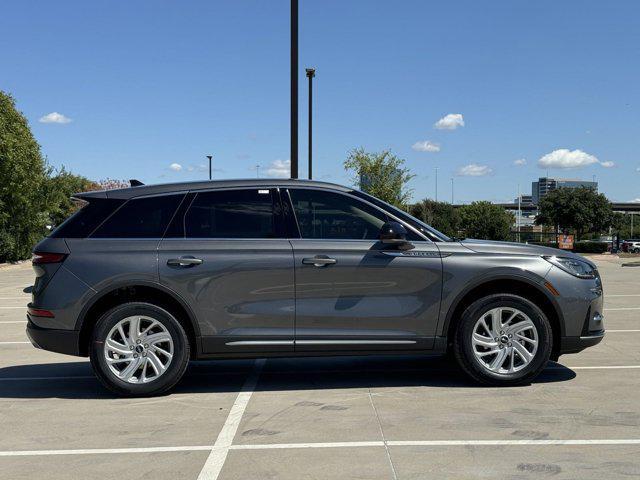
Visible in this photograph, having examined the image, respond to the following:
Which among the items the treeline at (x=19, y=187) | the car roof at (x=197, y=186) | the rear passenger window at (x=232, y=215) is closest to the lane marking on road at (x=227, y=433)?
the rear passenger window at (x=232, y=215)

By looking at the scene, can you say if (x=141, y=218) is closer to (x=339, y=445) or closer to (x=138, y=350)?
(x=138, y=350)

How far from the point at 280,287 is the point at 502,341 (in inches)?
80.3


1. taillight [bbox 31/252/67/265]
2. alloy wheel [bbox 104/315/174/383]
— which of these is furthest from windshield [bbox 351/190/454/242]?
taillight [bbox 31/252/67/265]

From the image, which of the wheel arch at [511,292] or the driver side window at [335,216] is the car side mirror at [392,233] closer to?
the driver side window at [335,216]

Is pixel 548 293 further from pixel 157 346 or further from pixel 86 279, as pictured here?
pixel 86 279

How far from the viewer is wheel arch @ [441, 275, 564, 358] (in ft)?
19.4

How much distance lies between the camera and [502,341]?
5945 millimetres

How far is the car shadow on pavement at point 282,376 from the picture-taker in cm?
620

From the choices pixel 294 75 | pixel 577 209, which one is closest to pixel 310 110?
pixel 294 75

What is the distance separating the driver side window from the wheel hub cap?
1.27m

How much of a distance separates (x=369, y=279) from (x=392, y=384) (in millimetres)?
1138

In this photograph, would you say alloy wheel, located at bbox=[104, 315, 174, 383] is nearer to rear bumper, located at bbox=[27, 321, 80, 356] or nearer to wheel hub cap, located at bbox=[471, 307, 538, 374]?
rear bumper, located at bbox=[27, 321, 80, 356]

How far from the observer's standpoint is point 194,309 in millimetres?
5742

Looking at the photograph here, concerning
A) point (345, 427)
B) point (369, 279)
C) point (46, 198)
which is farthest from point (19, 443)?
point (46, 198)
